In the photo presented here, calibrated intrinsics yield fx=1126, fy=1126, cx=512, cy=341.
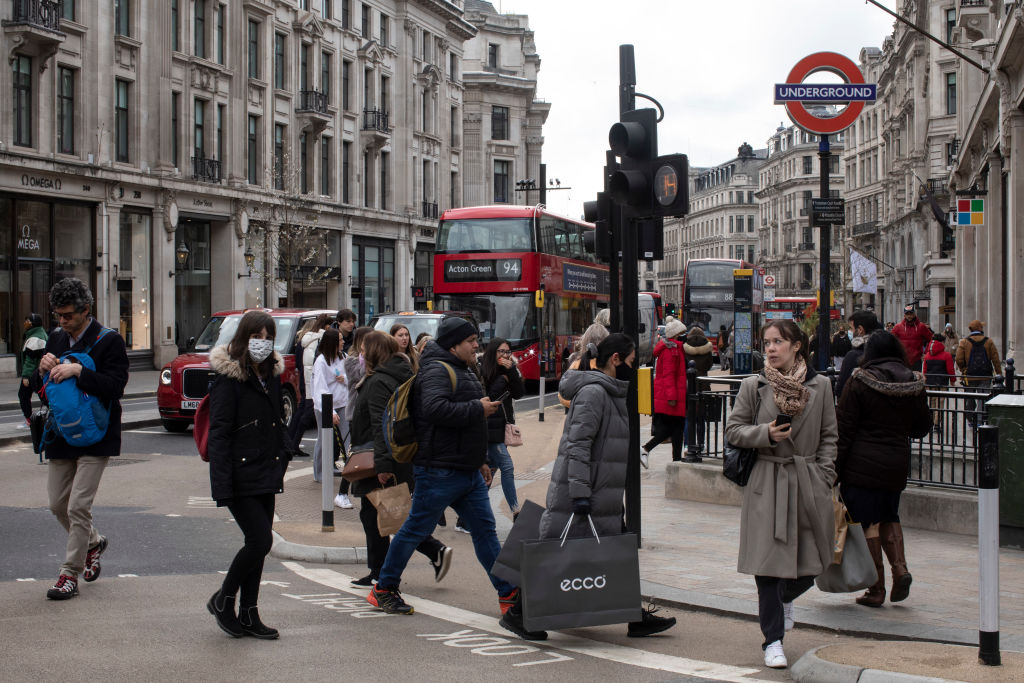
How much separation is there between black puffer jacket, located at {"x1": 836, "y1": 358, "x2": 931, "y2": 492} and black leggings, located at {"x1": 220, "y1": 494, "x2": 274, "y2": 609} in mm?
3491

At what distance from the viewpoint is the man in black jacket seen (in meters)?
6.54

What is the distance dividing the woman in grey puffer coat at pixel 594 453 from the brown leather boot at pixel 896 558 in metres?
1.97

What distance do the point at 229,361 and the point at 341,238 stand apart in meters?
43.2

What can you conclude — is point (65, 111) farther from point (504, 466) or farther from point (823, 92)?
point (823, 92)

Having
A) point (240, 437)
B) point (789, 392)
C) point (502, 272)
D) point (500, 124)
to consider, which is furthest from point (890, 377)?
point (500, 124)

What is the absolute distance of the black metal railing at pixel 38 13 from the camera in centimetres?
3017

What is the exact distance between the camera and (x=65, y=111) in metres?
32.8

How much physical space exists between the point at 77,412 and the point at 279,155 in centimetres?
3885

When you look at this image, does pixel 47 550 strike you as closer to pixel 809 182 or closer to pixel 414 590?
pixel 414 590

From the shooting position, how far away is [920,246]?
69562mm

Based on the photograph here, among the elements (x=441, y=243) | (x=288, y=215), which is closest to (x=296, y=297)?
(x=288, y=215)

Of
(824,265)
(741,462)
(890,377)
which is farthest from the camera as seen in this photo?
(824,265)

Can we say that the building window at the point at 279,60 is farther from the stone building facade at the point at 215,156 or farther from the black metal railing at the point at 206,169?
the black metal railing at the point at 206,169

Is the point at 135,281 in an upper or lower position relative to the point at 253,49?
lower
